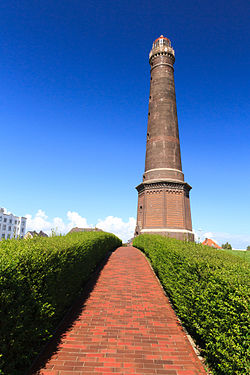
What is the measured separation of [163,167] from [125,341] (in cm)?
2085

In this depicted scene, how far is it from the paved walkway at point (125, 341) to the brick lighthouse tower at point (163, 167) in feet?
49.1

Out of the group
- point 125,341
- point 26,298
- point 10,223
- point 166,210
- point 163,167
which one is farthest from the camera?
point 10,223

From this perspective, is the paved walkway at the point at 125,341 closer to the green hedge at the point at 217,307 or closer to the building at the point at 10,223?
the green hedge at the point at 217,307

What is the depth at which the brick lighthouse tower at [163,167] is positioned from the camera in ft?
75.3

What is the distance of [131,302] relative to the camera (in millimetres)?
7441

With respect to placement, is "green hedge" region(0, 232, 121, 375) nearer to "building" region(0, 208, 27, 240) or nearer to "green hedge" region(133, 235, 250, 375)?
"green hedge" region(133, 235, 250, 375)

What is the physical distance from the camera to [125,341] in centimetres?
503

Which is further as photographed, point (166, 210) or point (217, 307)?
point (166, 210)

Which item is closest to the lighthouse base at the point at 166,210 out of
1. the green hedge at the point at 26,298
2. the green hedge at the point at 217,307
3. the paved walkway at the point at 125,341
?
the paved walkway at the point at 125,341

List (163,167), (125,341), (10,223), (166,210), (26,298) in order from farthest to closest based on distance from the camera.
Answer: (10,223) → (163,167) → (166,210) → (125,341) → (26,298)

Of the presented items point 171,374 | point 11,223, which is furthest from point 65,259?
point 11,223

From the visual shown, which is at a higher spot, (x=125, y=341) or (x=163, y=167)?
(x=163, y=167)

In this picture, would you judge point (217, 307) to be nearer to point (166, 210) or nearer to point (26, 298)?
point (26, 298)

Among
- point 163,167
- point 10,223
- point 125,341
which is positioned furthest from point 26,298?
point 10,223
